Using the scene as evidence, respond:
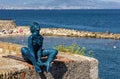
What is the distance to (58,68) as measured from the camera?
9.76 m

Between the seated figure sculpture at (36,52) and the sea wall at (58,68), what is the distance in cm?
16

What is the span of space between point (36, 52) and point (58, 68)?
746 mm

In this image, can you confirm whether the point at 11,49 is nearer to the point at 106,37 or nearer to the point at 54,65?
the point at 54,65

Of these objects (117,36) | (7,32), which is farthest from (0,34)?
(117,36)

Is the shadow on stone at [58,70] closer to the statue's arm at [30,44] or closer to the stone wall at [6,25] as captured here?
the statue's arm at [30,44]

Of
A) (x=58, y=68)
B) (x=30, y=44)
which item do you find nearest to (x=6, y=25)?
(x=58, y=68)

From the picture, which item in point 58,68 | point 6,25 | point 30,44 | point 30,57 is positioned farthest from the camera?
point 6,25

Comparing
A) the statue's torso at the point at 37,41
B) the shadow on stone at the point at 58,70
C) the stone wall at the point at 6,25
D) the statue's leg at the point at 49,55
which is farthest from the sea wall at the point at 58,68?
the stone wall at the point at 6,25

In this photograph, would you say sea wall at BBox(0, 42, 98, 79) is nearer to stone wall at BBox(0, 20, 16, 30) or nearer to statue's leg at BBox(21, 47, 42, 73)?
statue's leg at BBox(21, 47, 42, 73)

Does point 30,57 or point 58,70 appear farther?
point 58,70

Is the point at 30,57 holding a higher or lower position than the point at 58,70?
higher

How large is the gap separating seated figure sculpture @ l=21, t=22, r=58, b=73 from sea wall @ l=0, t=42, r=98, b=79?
6.4 inches

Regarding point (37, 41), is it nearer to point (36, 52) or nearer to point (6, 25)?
point (36, 52)

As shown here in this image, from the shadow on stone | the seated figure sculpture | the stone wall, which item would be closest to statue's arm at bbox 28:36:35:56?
the seated figure sculpture
